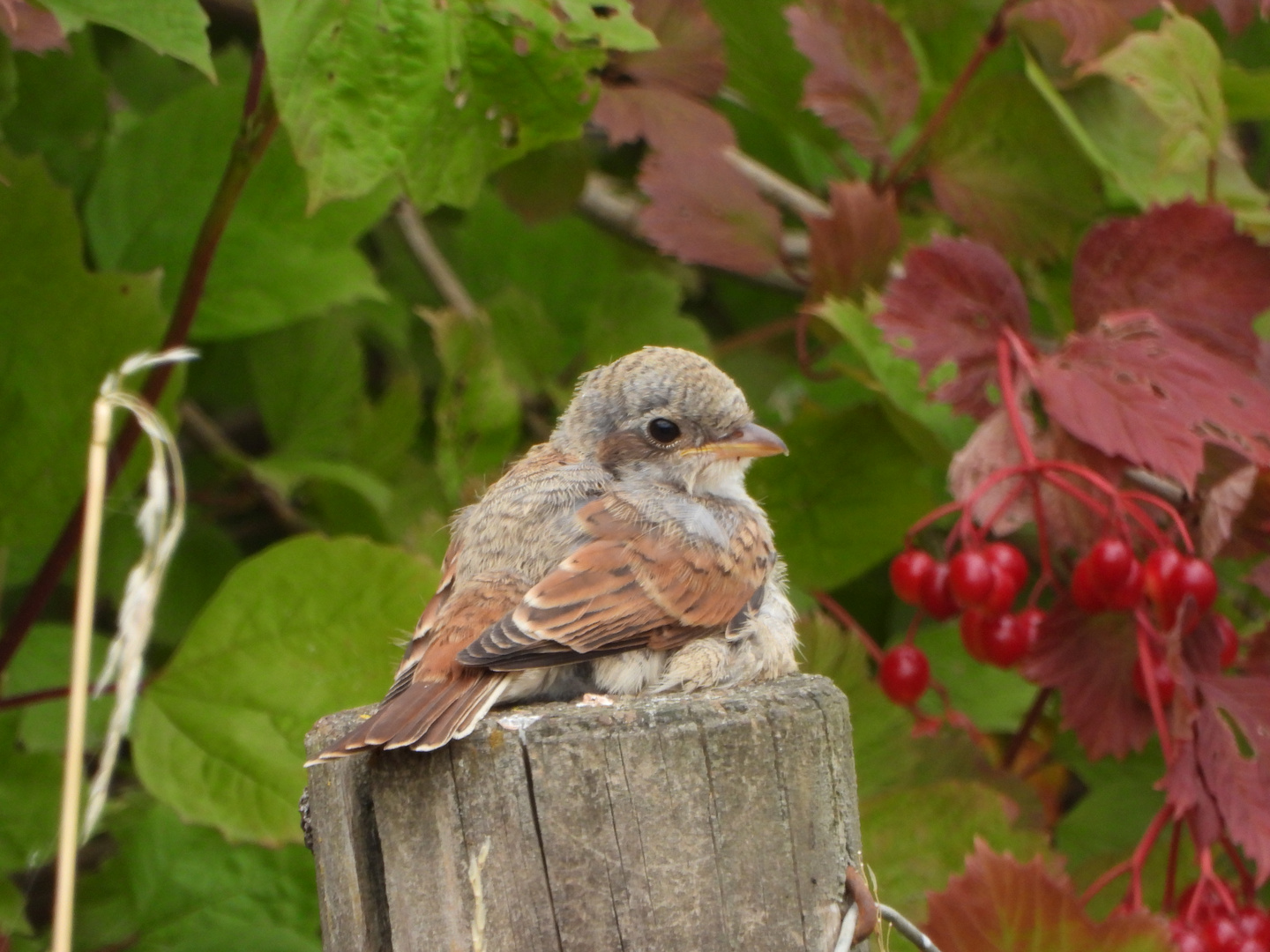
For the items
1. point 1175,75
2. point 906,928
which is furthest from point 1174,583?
point 1175,75

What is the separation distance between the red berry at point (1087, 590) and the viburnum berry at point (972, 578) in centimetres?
16

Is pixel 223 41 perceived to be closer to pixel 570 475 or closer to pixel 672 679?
pixel 570 475

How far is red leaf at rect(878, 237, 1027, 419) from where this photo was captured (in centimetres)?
270

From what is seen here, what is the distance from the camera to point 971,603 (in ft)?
8.34

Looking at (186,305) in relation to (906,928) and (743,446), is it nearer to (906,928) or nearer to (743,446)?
(743,446)

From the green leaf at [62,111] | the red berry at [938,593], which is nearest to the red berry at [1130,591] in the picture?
the red berry at [938,593]

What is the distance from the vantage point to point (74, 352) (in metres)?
2.91

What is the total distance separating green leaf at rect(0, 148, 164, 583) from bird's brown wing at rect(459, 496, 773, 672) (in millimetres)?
1207

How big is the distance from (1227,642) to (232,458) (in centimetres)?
277

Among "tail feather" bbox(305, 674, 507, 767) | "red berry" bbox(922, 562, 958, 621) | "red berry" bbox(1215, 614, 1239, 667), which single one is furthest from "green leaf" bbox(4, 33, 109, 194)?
"red berry" bbox(1215, 614, 1239, 667)

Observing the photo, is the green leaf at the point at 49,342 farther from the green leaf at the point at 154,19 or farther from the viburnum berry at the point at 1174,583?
the viburnum berry at the point at 1174,583

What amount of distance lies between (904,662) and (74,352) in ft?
6.22

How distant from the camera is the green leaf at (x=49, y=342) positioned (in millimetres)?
2834

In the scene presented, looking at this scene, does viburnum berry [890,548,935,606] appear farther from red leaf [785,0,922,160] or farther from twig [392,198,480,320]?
twig [392,198,480,320]
